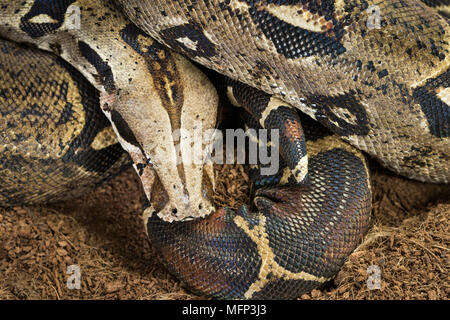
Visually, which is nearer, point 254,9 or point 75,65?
point 254,9

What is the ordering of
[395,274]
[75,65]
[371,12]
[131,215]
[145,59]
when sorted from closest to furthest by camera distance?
[371,12]
[395,274]
[145,59]
[75,65]
[131,215]

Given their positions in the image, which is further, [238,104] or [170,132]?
[238,104]

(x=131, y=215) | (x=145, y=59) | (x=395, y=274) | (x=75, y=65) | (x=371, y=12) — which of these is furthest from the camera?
(x=131, y=215)

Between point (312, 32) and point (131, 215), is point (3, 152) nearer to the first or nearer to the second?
point (131, 215)

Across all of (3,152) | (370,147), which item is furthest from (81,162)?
(370,147)
